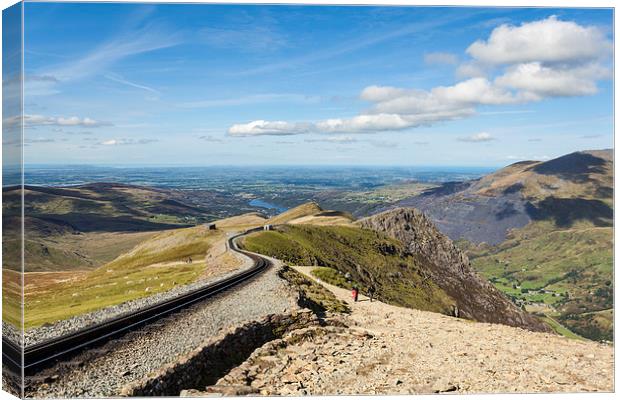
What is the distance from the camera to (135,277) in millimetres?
81125

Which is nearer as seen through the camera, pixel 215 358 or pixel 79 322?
pixel 215 358

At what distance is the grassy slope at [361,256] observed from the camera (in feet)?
337

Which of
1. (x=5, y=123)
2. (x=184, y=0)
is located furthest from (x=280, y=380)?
(x=184, y=0)

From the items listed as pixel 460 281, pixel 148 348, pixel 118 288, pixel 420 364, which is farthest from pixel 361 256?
pixel 148 348

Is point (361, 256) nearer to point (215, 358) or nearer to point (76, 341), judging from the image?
point (215, 358)

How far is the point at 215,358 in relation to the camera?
26625mm

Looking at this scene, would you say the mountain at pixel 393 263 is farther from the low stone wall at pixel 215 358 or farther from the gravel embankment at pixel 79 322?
the low stone wall at pixel 215 358

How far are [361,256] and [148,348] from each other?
Answer: 121 m

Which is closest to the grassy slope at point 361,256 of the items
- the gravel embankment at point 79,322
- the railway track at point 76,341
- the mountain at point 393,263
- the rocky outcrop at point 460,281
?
the mountain at point 393,263

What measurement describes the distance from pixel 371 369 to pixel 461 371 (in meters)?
5.59

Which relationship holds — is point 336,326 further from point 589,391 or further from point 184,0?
point 184,0

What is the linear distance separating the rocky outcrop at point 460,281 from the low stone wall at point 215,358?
→ 423ft

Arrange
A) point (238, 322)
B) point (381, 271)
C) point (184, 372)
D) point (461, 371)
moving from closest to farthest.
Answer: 1. point (184, 372)
2. point (461, 371)
3. point (238, 322)
4. point (381, 271)

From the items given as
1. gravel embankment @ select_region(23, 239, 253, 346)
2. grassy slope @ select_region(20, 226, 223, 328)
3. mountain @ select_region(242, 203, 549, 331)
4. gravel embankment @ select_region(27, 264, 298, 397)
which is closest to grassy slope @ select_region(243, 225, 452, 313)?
mountain @ select_region(242, 203, 549, 331)
